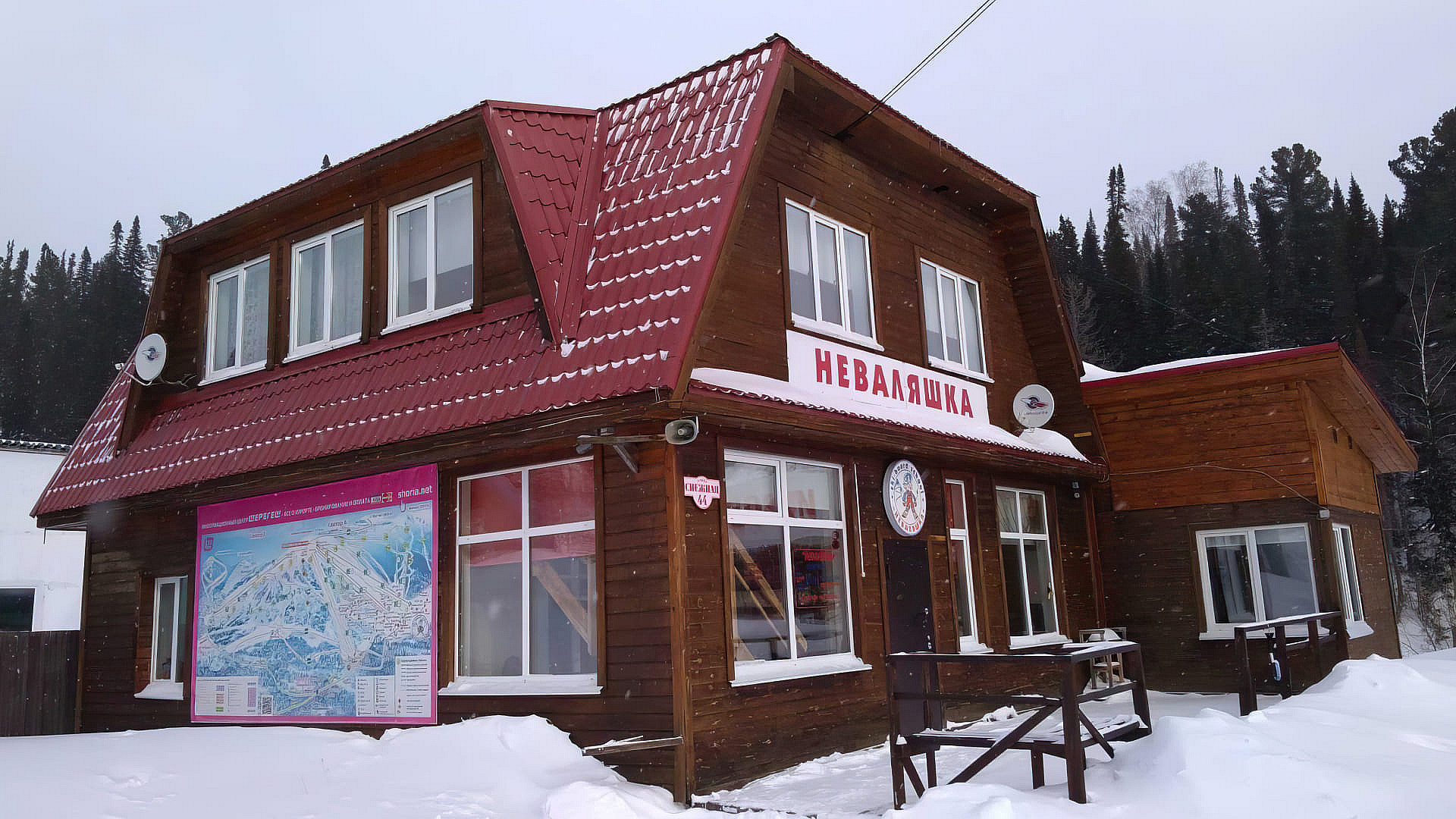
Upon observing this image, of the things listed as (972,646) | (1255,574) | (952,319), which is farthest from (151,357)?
(1255,574)

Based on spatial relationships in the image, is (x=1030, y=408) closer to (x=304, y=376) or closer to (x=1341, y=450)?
(x=1341, y=450)

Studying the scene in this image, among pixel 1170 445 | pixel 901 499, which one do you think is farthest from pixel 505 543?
pixel 1170 445

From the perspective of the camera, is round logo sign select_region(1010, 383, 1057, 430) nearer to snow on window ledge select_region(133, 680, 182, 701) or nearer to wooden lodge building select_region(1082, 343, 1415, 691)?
wooden lodge building select_region(1082, 343, 1415, 691)

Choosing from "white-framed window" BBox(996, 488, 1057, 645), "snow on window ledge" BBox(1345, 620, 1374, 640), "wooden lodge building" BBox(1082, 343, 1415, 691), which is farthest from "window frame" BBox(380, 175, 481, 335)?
"snow on window ledge" BBox(1345, 620, 1374, 640)

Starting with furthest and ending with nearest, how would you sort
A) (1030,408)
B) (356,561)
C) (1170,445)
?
1. (1170,445)
2. (1030,408)
3. (356,561)

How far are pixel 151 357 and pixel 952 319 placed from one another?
9.15 meters

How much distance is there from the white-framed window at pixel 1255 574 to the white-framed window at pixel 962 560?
372 centimetres

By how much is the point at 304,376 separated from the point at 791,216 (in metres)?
5.09

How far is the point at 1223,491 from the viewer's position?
13273mm

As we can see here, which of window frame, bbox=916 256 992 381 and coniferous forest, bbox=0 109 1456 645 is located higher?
coniferous forest, bbox=0 109 1456 645

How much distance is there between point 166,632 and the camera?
470 inches

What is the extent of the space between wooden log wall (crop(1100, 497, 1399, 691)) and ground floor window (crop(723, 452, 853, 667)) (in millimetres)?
5914

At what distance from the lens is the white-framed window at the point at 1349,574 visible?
13.8 m

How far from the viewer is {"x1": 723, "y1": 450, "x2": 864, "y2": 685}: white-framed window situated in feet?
27.9
